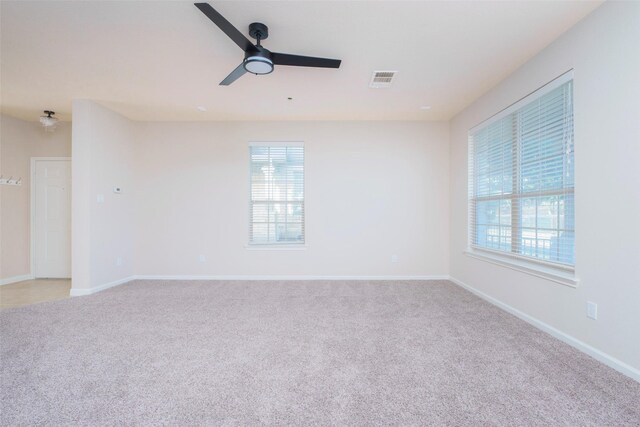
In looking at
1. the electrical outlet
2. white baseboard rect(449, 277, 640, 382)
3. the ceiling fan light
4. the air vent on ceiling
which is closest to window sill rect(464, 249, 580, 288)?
the electrical outlet

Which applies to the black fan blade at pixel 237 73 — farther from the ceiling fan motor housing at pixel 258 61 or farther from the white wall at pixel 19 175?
the white wall at pixel 19 175

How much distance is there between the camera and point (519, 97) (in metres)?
2.79

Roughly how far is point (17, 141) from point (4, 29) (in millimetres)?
3132

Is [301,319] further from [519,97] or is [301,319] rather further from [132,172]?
[132,172]

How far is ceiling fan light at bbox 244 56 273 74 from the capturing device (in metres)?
2.08

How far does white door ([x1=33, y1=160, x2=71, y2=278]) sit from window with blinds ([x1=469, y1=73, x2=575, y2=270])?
6539mm

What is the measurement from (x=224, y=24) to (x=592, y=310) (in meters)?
3.44

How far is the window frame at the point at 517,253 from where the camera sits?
2.28 metres

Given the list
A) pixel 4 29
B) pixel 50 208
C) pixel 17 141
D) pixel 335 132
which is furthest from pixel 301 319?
pixel 17 141

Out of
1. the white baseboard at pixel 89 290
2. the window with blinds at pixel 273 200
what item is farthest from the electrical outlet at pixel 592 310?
the white baseboard at pixel 89 290

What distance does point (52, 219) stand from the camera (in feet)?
14.7

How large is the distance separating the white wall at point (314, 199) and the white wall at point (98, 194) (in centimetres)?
23

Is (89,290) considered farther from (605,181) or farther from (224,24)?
(605,181)

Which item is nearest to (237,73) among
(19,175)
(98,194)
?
(98,194)
